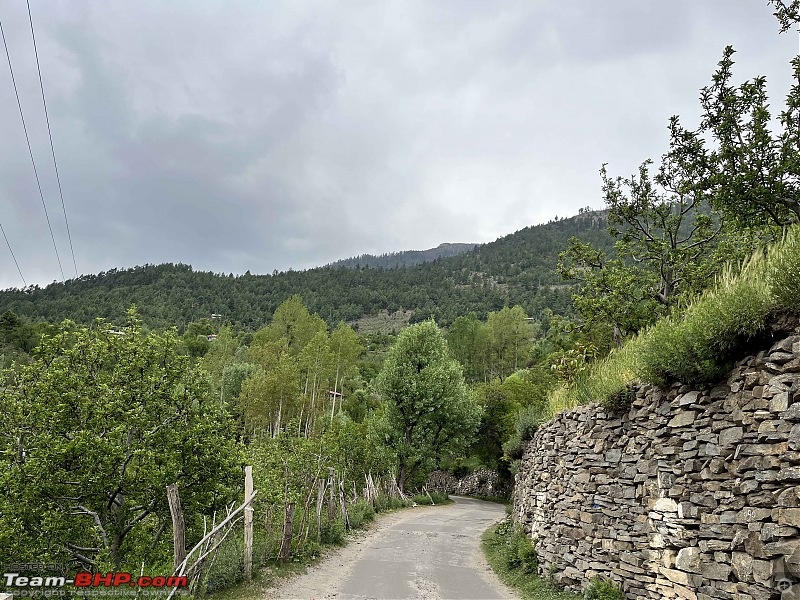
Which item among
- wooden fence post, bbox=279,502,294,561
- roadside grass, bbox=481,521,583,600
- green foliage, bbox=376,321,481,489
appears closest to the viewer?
roadside grass, bbox=481,521,583,600

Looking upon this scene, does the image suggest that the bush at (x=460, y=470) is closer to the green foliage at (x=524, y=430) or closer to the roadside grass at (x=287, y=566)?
the roadside grass at (x=287, y=566)

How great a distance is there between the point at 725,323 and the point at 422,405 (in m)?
21.7

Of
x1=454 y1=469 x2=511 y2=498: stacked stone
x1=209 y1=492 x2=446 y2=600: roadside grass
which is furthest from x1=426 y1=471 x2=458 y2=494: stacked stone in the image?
x1=209 y1=492 x2=446 y2=600: roadside grass

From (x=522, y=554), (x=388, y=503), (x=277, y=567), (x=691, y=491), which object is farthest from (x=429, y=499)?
(x=691, y=491)

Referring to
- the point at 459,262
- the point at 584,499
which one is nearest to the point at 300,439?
the point at 584,499

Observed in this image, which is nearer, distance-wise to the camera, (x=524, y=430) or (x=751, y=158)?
(x=751, y=158)

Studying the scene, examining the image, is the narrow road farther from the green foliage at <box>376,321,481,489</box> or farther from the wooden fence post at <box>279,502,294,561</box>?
the green foliage at <box>376,321,481,489</box>

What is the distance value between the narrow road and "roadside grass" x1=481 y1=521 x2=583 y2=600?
0.26 m

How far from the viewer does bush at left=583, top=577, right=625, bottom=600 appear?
712 centimetres

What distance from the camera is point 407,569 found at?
11398 millimetres

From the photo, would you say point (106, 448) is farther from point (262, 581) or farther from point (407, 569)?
point (407, 569)

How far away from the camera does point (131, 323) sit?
428 inches

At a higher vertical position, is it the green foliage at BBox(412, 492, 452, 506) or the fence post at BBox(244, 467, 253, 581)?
the fence post at BBox(244, 467, 253, 581)

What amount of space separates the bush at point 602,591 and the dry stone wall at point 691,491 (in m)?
0.16
